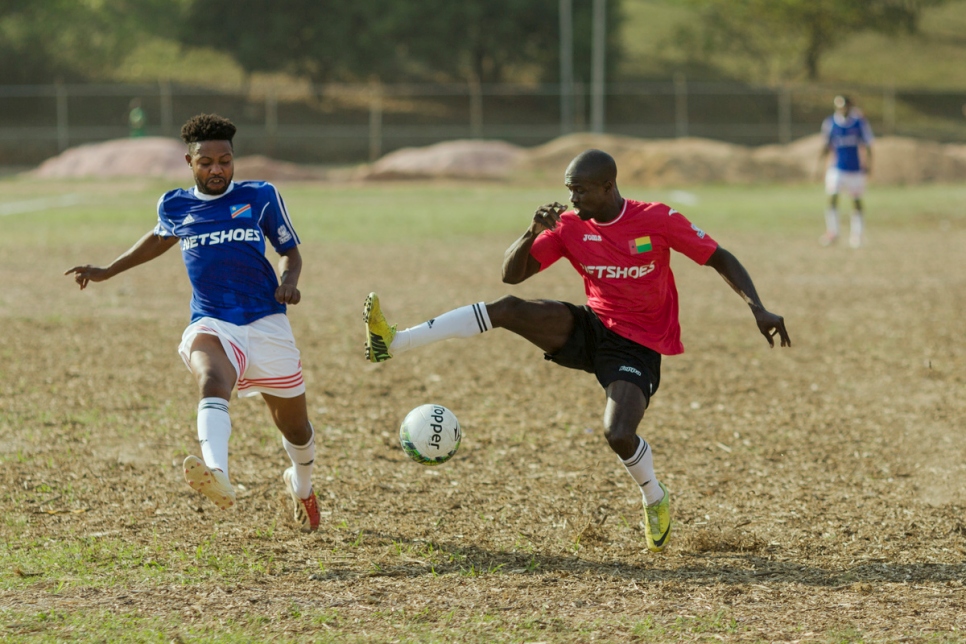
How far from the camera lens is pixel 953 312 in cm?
1287

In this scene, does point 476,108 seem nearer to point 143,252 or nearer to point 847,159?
point 847,159

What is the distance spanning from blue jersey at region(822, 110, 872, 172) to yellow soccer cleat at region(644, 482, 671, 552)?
48.6 ft

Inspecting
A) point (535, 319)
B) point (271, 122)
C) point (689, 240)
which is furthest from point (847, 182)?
point (271, 122)

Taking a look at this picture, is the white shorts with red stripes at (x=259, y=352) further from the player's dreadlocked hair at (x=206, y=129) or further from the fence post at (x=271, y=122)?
the fence post at (x=271, y=122)

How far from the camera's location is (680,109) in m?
45.0

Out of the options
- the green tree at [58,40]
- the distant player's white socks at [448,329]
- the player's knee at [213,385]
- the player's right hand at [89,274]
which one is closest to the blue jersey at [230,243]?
the player's knee at [213,385]

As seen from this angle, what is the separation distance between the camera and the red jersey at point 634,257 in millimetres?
5918

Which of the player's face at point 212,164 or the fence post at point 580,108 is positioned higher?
the fence post at point 580,108

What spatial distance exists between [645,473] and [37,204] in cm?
2432

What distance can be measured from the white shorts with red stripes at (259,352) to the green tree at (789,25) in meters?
55.8

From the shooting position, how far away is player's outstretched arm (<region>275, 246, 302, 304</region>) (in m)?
5.51

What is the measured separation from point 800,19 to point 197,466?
2291 inches

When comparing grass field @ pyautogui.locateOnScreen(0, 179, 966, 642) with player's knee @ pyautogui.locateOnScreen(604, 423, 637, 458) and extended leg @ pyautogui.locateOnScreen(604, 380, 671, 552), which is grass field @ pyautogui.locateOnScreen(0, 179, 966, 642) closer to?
extended leg @ pyautogui.locateOnScreen(604, 380, 671, 552)

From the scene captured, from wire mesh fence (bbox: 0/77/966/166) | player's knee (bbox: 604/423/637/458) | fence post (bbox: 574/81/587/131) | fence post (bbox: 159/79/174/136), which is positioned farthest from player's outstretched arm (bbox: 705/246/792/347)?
fence post (bbox: 574/81/587/131)
